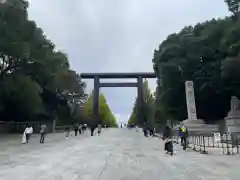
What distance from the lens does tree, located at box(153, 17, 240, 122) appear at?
4094 cm

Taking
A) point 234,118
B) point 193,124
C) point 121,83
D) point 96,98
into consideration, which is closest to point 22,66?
point 193,124

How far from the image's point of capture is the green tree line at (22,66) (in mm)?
33625

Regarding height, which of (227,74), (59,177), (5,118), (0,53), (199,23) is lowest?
(59,177)

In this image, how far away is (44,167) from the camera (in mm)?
11445

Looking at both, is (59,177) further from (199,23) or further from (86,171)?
(199,23)

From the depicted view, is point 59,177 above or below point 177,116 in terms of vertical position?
below

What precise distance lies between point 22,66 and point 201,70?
22873 millimetres

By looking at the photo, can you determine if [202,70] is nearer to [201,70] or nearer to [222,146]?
[201,70]

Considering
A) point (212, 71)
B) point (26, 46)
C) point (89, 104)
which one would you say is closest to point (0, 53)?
point (26, 46)

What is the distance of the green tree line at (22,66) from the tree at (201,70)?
15693 mm

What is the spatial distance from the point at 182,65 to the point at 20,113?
22.4 metres

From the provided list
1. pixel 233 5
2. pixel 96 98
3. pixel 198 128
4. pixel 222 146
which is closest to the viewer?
pixel 222 146

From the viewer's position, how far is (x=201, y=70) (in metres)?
42.8

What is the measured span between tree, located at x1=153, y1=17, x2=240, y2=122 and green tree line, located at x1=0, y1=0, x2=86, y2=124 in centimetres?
1569
